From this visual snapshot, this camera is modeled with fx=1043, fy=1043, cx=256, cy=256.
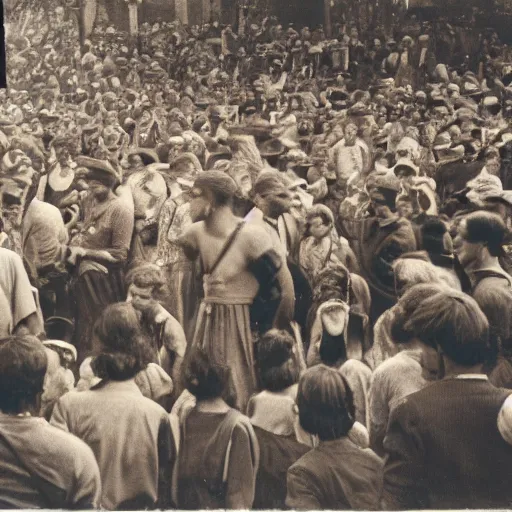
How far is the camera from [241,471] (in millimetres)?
6750

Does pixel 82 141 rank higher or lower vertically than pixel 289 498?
higher

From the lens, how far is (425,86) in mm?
6938

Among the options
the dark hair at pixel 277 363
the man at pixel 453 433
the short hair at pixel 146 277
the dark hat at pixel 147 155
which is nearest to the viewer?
the man at pixel 453 433

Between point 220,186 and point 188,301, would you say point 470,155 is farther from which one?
point 188,301

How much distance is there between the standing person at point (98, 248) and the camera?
689 centimetres

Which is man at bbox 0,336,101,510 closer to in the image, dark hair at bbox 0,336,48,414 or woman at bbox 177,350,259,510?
dark hair at bbox 0,336,48,414

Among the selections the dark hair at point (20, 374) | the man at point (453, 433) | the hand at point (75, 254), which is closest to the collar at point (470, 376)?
the man at point (453, 433)

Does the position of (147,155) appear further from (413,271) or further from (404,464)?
(404,464)

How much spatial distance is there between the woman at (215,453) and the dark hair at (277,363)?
245 mm

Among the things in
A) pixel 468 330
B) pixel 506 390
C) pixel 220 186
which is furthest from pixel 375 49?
pixel 506 390

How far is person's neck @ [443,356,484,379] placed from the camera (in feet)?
21.9

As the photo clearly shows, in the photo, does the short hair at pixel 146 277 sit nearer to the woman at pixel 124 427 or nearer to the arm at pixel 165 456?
the woman at pixel 124 427

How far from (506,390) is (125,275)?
8.47 ft

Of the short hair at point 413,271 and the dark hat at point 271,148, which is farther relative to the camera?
the dark hat at point 271,148
